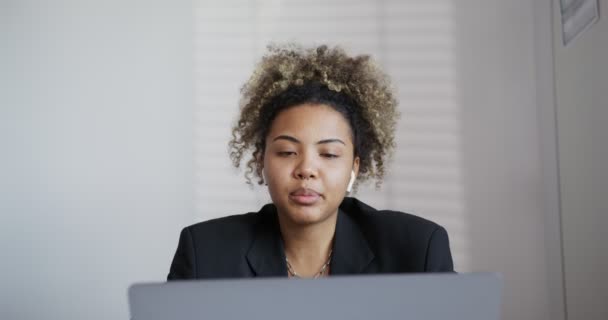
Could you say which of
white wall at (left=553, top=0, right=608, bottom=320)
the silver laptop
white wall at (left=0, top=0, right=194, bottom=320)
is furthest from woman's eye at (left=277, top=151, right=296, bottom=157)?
white wall at (left=0, top=0, right=194, bottom=320)

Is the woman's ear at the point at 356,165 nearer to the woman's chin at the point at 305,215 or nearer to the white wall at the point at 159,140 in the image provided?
the woman's chin at the point at 305,215

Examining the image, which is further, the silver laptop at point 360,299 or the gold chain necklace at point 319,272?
the gold chain necklace at point 319,272

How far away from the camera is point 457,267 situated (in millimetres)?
2398

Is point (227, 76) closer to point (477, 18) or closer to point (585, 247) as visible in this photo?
point (477, 18)

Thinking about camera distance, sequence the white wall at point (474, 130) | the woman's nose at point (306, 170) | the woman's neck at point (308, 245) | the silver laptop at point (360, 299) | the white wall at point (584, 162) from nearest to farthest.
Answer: the silver laptop at point (360, 299) → the woman's nose at point (306, 170) → the woman's neck at point (308, 245) → the white wall at point (584, 162) → the white wall at point (474, 130)

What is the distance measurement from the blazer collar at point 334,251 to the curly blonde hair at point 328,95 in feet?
0.65

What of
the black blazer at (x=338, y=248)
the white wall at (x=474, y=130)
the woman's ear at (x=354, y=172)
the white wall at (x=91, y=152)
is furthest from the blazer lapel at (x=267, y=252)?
the white wall at (x=91, y=152)

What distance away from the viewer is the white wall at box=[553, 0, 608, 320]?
1.71 metres

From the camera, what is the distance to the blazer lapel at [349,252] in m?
1.49

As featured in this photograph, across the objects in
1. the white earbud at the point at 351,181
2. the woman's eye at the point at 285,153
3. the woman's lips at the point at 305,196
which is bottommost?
the woman's lips at the point at 305,196

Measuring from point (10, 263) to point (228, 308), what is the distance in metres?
2.35

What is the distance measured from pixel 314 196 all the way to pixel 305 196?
0.9 inches

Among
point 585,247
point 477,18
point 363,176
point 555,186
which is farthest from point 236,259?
point 477,18

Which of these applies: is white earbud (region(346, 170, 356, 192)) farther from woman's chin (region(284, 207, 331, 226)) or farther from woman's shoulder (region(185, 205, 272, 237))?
woman's shoulder (region(185, 205, 272, 237))
